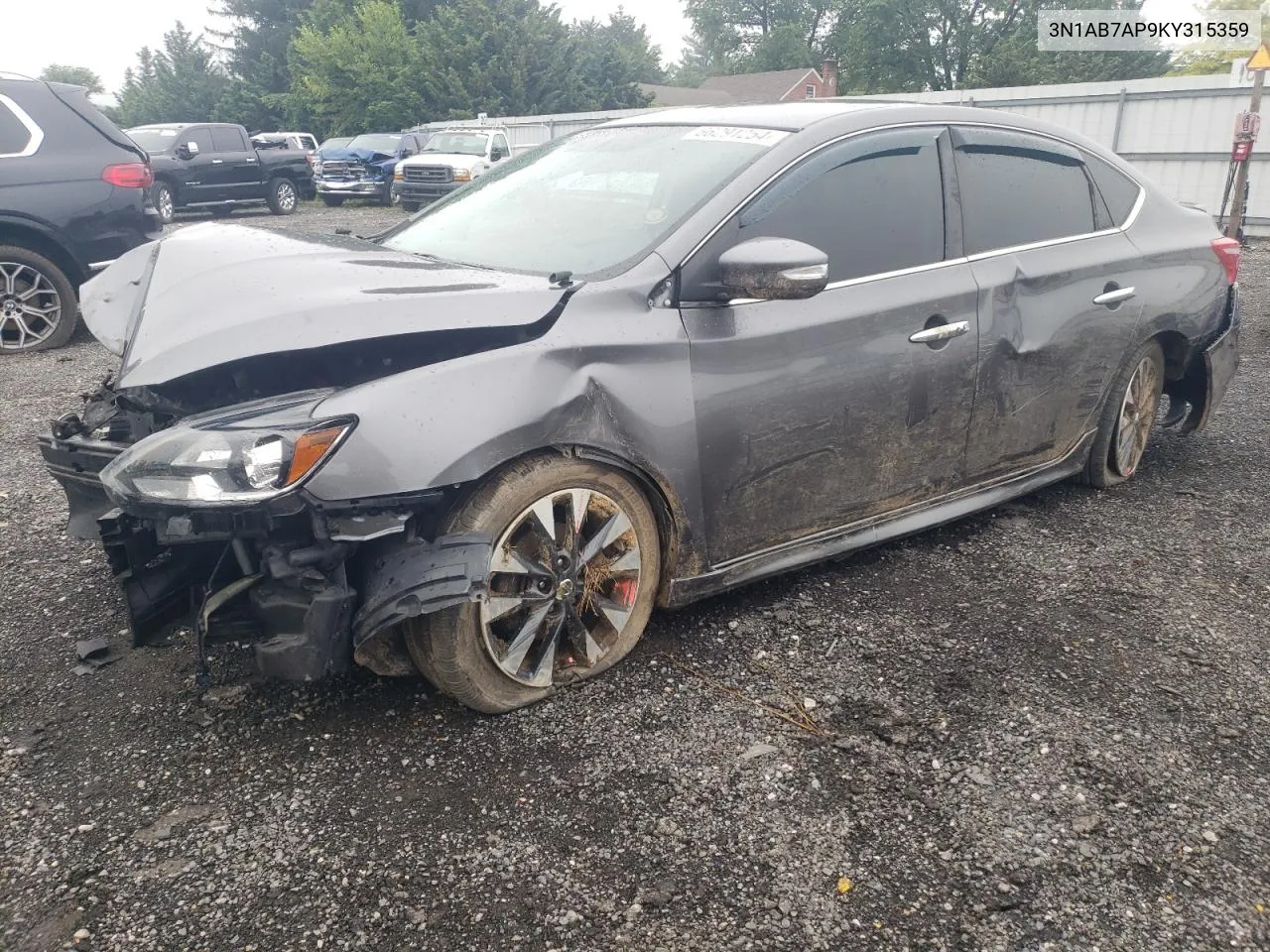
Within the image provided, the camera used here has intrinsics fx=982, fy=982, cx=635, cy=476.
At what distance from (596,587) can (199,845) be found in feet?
3.95

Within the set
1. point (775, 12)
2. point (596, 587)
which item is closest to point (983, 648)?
point (596, 587)

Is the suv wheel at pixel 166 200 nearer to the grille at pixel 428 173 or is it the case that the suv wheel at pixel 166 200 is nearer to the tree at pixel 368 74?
the grille at pixel 428 173

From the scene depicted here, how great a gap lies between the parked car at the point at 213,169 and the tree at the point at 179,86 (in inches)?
1290

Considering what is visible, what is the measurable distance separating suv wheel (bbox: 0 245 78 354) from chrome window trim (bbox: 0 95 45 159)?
713 mm

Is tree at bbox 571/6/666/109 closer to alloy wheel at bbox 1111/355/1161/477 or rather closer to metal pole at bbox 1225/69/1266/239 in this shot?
metal pole at bbox 1225/69/1266/239

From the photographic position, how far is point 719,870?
2.21m

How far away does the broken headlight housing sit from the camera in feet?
7.54

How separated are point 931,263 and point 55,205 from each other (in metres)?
6.51

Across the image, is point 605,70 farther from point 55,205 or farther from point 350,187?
point 55,205

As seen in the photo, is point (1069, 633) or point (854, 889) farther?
point (1069, 633)

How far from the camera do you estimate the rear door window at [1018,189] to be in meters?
3.65

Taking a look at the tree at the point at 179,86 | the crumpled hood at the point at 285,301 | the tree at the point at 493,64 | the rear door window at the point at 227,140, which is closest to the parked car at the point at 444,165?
the rear door window at the point at 227,140

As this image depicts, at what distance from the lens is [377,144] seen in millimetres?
24188

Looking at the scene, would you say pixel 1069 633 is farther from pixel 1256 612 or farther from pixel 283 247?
pixel 283 247
